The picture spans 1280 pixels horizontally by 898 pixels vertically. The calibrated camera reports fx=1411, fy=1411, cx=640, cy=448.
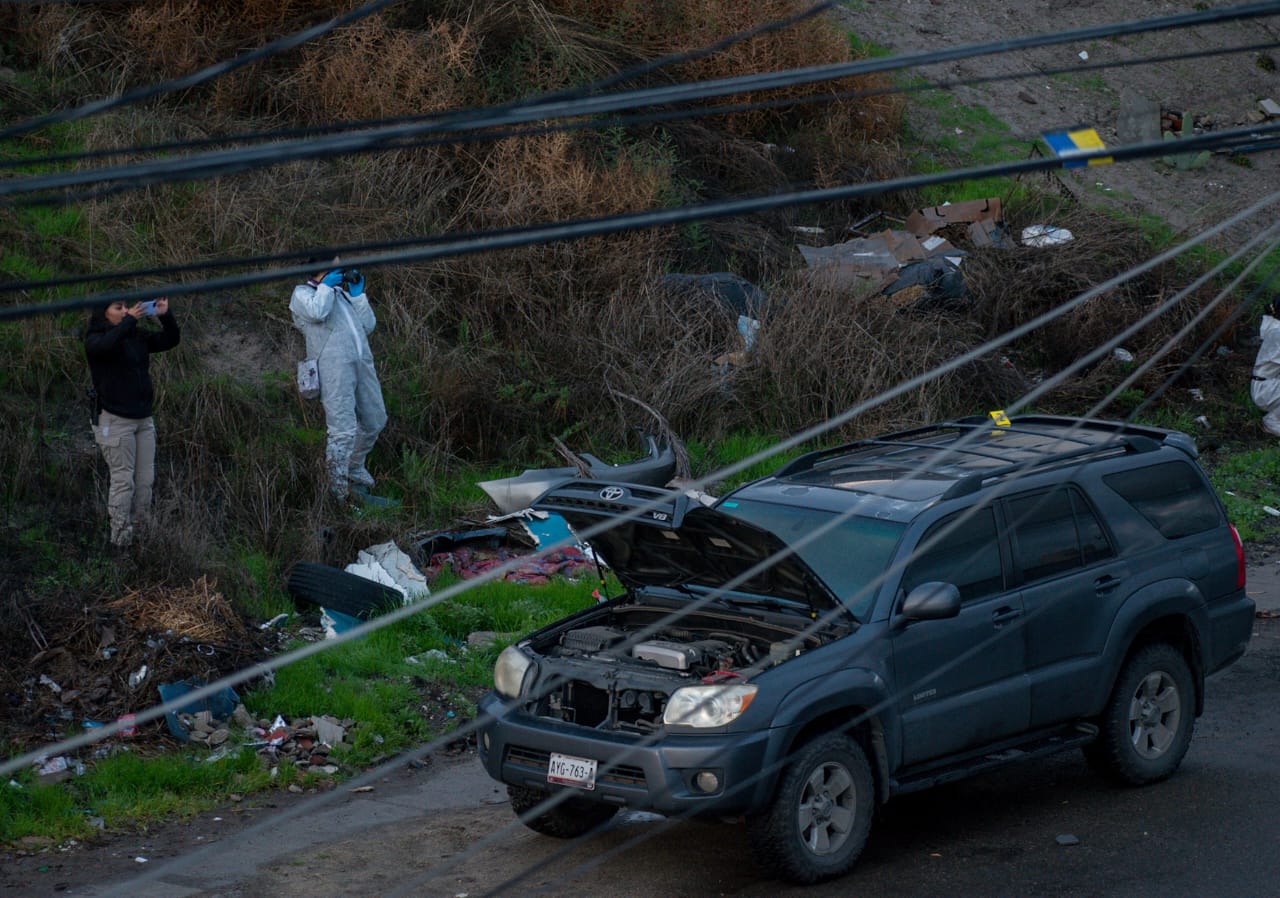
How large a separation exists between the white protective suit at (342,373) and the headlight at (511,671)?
521cm

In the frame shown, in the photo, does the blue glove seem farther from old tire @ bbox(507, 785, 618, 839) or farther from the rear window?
the rear window

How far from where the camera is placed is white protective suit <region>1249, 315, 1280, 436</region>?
1549 centimetres

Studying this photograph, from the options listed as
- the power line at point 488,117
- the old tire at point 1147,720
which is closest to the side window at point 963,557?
the old tire at point 1147,720

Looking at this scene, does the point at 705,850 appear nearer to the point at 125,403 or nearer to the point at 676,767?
the point at 676,767

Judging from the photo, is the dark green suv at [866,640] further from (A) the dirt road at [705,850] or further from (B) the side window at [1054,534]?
(A) the dirt road at [705,850]

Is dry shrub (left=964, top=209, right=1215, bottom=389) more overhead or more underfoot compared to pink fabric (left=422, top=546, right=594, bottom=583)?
more overhead

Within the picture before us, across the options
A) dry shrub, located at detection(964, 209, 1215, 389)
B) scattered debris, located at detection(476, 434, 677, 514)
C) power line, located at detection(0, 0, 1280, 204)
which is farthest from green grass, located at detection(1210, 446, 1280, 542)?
power line, located at detection(0, 0, 1280, 204)

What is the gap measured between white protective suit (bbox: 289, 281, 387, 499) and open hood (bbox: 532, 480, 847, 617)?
5297 millimetres

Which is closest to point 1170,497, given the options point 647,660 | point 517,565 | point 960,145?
point 647,660

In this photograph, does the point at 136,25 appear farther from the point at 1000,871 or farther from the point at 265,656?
the point at 1000,871

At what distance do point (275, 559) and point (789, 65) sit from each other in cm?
1099

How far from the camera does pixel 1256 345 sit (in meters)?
17.5

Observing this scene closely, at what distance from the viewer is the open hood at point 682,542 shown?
6.41 m

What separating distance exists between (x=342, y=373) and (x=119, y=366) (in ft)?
6.79
